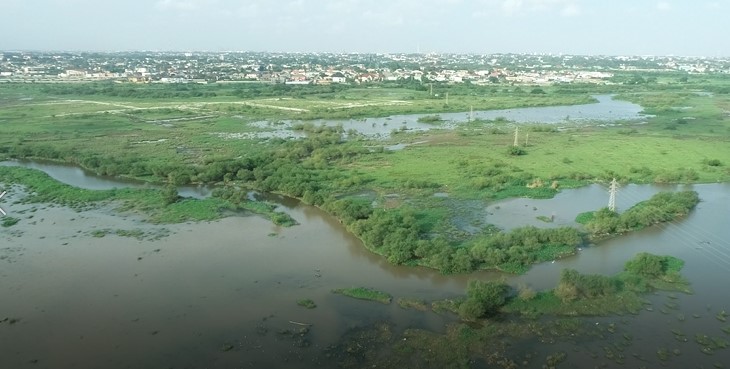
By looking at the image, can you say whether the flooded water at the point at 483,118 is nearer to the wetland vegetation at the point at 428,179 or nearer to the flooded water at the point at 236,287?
the wetland vegetation at the point at 428,179

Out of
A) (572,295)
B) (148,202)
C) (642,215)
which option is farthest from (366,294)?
(148,202)

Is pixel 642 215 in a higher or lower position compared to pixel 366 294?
higher

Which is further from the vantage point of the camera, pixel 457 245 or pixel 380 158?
pixel 380 158

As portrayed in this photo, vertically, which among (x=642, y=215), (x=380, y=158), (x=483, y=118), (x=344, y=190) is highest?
(x=483, y=118)

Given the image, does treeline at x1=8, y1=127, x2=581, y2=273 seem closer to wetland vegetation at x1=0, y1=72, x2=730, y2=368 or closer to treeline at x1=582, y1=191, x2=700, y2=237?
wetland vegetation at x1=0, y1=72, x2=730, y2=368

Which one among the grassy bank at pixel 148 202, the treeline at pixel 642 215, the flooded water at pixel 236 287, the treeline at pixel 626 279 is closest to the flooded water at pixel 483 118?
the grassy bank at pixel 148 202

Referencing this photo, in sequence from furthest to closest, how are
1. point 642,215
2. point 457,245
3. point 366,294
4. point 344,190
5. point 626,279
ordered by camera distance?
point 344,190 → point 642,215 → point 457,245 → point 626,279 → point 366,294

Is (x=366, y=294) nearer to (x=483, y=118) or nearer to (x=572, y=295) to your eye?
(x=572, y=295)

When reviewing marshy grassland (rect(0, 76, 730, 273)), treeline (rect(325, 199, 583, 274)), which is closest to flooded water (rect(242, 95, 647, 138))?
marshy grassland (rect(0, 76, 730, 273))
